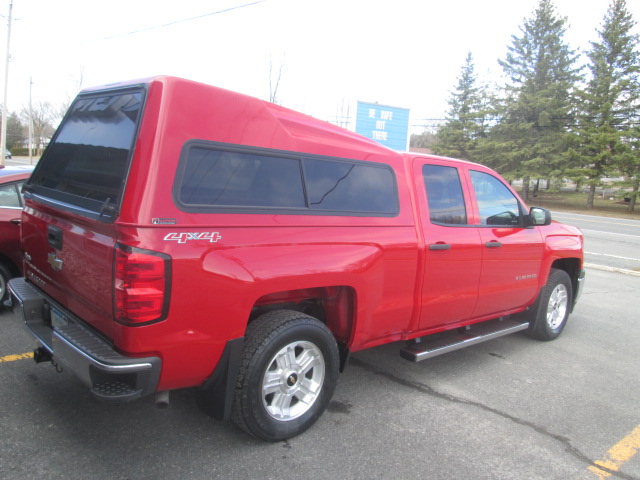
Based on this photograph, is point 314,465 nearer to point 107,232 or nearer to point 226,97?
point 107,232

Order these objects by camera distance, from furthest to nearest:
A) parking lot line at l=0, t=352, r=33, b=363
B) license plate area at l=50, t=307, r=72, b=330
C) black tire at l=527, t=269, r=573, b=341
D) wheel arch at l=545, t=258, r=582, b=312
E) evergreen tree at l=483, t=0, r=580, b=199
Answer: evergreen tree at l=483, t=0, r=580, b=199
wheel arch at l=545, t=258, r=582, b=312
black tire at l=527, t=269, r=573, b=341
parking lot line at l=0, t=352, r=33, b=363
license plate area at l=50, t=307, r=72, b=330

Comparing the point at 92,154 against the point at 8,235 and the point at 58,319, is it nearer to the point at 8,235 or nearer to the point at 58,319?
the point at 58,319

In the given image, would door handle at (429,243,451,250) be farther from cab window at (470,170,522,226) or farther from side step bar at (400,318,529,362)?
side step bar at (400,318,529,362)

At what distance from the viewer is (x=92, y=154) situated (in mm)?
3039

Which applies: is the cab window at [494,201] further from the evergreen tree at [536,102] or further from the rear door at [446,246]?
the evergreen tree at [536,102]

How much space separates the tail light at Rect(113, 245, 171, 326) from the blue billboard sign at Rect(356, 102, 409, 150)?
2055 cm

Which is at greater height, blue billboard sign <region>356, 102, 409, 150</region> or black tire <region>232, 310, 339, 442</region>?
blue billboard sign <region>356, 102, 409, 150</region>

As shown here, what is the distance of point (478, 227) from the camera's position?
14.2 ft

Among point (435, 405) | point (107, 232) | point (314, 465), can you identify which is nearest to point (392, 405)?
point (435, 405)

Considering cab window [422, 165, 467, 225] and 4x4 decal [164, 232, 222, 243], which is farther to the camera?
cab window [422, 165, 467, 225]

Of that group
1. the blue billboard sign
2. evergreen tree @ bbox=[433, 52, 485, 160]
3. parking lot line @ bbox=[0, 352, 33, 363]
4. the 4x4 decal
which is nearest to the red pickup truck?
the 4x4 decal

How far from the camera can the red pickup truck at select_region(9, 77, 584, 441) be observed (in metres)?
2.45

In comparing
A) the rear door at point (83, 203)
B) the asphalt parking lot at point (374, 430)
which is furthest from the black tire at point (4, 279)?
the rear door at point (83, 203)

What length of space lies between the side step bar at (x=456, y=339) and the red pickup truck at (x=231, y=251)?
1.4 inches
